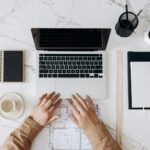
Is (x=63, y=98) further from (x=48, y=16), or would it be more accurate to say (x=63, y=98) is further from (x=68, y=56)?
(x=48, y=16)

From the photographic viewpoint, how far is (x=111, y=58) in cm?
133

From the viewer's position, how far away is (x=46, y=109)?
129cm

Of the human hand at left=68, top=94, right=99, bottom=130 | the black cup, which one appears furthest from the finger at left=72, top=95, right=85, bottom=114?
the black cup

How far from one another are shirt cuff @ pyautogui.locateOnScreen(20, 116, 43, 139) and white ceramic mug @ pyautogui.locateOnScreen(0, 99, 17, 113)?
69 millimetres

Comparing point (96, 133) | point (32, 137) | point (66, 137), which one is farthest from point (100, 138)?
point (32, 137)

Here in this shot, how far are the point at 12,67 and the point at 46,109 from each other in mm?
196

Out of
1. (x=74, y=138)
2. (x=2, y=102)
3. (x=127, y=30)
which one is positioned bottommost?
(x=74, y=138)

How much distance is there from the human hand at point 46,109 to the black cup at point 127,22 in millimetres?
329

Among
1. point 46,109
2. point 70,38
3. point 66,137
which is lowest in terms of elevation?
point 66,137

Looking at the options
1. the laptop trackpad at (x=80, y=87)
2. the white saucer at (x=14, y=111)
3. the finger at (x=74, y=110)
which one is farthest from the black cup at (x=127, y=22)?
the white saucer at (x=14, y=111)

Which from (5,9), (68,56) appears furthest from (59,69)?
(5,9)

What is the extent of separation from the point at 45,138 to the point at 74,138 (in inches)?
4.1

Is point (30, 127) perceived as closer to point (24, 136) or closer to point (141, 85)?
point (24, 136)

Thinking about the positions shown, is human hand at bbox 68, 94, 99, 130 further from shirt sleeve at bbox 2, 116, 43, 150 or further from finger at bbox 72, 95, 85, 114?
shirt sleeve at bbox 2, 116, 43, 150
